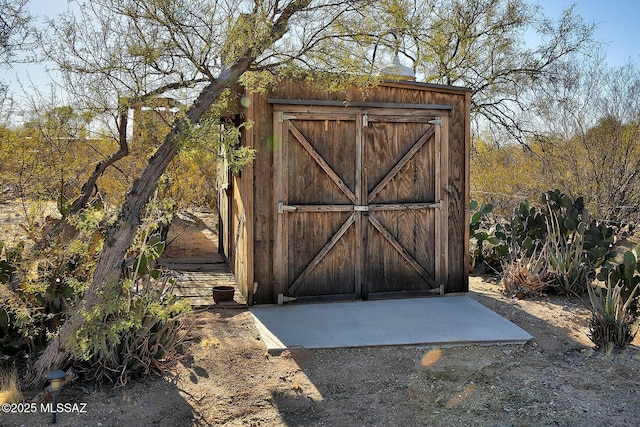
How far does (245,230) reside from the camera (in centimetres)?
620

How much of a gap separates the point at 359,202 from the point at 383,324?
1.61 metres

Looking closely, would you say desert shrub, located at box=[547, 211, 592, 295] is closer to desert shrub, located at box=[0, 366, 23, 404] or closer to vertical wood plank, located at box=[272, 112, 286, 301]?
vertical wood plank, located at box=[272, 112, 286, 301]

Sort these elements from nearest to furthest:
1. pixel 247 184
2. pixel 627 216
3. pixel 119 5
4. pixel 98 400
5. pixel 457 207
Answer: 1. pixel 98 400
2. pixel 119 5
3. pixel 247 184
4. pixel 457 207
5. pixel 627 216

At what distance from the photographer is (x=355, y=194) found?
20.9 ft

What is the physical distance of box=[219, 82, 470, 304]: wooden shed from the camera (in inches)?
239

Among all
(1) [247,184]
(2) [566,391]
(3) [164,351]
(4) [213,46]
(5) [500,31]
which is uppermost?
(5) [500,31]

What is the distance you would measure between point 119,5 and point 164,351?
294 centimetres

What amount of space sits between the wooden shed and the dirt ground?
121cm

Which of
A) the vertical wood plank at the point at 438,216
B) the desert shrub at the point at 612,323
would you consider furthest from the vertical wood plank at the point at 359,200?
the desert shrub at the point at 612,323

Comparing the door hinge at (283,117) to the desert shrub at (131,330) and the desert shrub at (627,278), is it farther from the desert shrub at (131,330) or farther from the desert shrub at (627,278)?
the desert shrub at (627,278)

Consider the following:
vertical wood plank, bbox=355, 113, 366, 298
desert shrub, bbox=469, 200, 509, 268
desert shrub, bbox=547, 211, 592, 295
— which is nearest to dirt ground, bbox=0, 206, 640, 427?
vertical wood plank, bbox=355, 113, 366, 298

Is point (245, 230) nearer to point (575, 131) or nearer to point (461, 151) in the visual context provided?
point (461, 151)

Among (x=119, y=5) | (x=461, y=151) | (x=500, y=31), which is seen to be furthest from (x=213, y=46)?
(x=500, y=31)

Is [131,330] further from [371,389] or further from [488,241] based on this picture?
[488,241]
